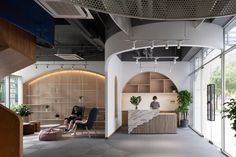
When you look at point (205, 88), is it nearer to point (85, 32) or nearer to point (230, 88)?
point (230, 88)

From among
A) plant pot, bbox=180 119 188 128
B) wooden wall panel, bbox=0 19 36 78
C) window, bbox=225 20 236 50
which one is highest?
window, bbox=225 20 236 50

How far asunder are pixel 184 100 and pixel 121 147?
6134 mm

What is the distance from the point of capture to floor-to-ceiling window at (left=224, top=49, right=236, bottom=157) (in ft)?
24.4

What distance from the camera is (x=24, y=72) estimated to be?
14.9m

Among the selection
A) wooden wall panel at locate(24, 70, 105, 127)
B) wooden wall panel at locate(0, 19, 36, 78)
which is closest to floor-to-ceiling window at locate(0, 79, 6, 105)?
wooden wall panel at locate(24, 70, 105, 127)

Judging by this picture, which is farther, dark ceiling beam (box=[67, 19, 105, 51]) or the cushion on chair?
the cushion on chair

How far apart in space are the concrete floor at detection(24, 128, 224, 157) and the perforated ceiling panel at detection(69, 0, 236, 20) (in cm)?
678

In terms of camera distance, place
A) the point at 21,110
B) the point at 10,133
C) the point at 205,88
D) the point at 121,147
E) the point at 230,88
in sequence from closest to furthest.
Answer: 1. the point at 10,133
2. the point at 230,88
3. the point at 121,147
4. the point at 205,88
5. the point at 21,110

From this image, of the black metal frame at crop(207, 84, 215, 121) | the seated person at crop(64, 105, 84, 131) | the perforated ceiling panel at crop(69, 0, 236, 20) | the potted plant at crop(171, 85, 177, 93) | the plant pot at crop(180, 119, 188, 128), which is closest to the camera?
the perforated ceiling panel at crop(69, 0, 236, 20)

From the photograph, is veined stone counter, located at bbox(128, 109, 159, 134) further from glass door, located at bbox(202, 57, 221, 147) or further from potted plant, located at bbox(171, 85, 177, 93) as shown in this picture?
potted plant, located at bbox(171, 85, 177, 93)

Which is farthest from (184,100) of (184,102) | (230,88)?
(230,88)

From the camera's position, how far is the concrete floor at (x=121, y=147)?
25.8ft

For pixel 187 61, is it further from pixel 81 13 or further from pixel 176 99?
pixel 81 13

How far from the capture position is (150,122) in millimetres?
12375
